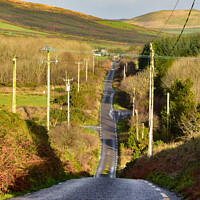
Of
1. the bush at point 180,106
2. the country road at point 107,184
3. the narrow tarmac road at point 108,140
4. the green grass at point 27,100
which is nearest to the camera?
the country road at point 107,184

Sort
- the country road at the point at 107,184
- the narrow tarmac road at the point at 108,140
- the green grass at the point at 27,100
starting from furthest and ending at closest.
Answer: the green grass at the point at 27,100
the narrow tarmac road at the point at 108,140
the country road at the point at 107,184

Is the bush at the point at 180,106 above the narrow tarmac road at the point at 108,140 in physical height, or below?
above

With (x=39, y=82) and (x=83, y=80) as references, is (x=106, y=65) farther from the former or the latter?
(x=39, y=82)

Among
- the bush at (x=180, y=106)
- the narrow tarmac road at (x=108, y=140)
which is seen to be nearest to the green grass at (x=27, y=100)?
the narrow tarmac road at (x=108, y=140)

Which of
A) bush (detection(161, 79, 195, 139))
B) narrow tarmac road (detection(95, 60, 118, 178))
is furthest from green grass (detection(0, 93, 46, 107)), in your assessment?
bush (detection(161, 79, 195, 139))

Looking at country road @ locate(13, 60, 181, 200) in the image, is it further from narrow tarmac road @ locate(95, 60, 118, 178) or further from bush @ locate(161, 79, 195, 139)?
bush @ locate(161, 79, 195, 139)

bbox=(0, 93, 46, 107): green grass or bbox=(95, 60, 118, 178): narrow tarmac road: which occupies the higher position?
bbox=(0, 93, 46, 107): green grass

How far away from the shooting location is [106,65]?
188 meters

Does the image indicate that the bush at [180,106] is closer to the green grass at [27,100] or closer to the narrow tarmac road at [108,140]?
the narrow tarmac road at [108,140]

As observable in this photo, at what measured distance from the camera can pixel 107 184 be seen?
12555 millimetres

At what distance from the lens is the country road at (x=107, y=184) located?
9.60 meters

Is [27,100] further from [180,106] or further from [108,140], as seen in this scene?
[180,106]

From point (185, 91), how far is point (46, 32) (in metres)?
143

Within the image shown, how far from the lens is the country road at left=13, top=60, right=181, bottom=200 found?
9602 mm
